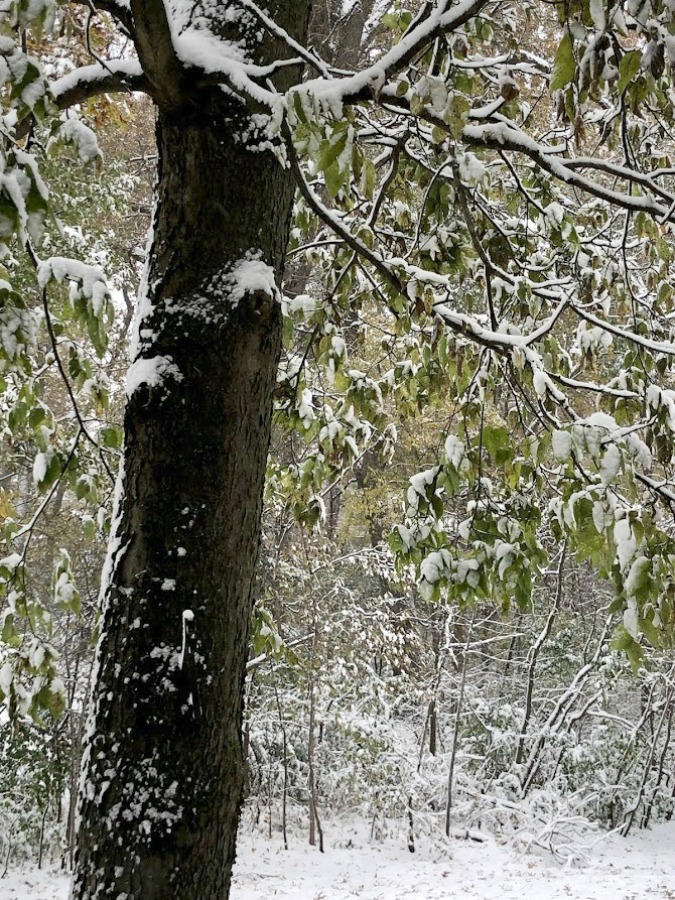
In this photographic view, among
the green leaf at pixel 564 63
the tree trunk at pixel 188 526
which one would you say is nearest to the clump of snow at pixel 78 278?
the tree trunk at pixel 188 526

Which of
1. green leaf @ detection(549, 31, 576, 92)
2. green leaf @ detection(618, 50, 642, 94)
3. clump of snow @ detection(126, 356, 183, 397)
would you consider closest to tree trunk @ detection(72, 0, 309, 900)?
clump of snow @ detection(126, 356, 183, 397)

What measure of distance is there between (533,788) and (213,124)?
31.3ft

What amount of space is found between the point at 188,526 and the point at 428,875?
23.8 ft

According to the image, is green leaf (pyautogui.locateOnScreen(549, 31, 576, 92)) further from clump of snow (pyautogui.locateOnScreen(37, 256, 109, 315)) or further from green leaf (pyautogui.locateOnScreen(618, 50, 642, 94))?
clump of snow (pyautogui.locateOnScreen(37, 256, 109, 315))

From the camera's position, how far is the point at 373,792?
8125 millimetres

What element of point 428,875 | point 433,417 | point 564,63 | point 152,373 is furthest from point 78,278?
point 433,417

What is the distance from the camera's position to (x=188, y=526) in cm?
144

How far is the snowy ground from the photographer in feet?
21.5

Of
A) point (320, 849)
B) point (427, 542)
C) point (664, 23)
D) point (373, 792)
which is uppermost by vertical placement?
point (664, 23)

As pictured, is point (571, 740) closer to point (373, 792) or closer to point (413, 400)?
point (373, 792)

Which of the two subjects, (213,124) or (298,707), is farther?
(298,707)

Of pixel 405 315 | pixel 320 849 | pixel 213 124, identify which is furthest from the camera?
pixel 320 849

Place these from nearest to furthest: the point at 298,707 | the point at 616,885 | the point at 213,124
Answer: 1. the point at 213,124
2. the point at 616,885
3. the point at 298,707

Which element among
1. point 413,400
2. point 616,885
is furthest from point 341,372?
→ point 616,885
